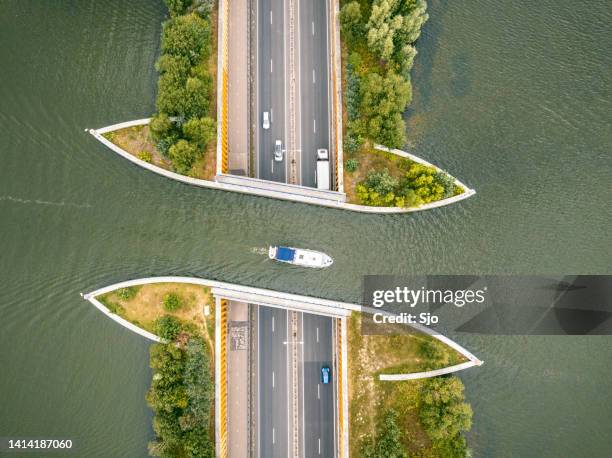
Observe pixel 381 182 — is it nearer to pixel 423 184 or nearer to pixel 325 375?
pixel 423 184

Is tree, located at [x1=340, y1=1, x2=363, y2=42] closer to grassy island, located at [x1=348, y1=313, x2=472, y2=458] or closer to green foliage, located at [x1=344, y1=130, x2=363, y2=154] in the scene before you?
green foliage, located at [x1=344, y1=130, x2=363, y2=154]

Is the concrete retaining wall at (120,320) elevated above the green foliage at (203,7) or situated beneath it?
situated beneath

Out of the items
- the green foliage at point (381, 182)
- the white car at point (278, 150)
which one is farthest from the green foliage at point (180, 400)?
the green foliage at point (381, 182)

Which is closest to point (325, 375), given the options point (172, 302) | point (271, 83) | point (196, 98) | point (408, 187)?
point (172, 302)

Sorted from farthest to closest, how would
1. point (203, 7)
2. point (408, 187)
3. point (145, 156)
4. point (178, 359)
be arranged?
point (145, 156), point (203, 7), point (408, 187), point (178, 359)

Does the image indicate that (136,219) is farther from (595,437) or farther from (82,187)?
(595,437)

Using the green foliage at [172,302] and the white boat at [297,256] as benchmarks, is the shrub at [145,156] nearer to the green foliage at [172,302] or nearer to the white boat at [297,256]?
the green foliage at [172,302]
